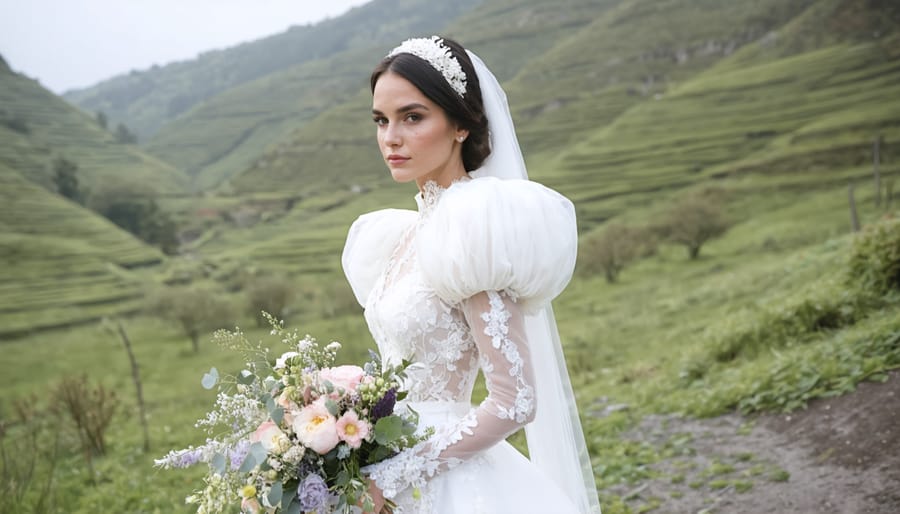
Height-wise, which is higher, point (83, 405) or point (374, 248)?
point (374, 248)

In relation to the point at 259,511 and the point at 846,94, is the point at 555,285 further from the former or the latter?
the point at 846,94

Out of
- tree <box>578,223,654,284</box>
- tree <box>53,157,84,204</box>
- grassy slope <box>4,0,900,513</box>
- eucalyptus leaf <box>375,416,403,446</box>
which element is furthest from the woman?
tree <box>53,157,84,204</box>

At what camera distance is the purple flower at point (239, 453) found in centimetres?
163

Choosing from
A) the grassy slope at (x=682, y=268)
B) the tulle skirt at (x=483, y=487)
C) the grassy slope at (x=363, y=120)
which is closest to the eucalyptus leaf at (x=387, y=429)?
the tulle skirt at (x=483, y=487)

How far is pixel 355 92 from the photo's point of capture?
74.6 m

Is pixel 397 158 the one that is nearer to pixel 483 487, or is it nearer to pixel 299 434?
pixel 299 434

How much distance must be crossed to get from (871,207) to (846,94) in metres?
17.2

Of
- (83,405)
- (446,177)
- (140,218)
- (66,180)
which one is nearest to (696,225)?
(83,405)

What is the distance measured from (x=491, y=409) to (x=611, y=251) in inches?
894

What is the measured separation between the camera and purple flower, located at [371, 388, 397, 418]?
5.61 feet

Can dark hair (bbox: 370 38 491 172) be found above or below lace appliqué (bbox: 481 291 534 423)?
above

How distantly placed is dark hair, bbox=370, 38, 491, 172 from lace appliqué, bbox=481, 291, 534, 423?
62cm

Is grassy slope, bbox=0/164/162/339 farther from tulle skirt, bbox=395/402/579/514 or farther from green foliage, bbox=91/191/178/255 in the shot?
tulle skirt, bbox=395/402/579/514

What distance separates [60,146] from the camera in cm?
4738
